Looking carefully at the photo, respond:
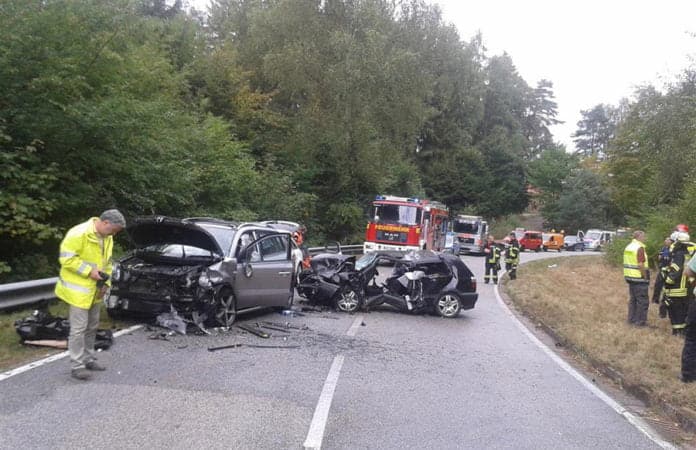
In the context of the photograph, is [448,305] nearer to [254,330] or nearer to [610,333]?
[610,333]

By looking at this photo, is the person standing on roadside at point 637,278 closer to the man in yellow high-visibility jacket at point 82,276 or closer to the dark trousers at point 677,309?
the dark trousers at point 677,309

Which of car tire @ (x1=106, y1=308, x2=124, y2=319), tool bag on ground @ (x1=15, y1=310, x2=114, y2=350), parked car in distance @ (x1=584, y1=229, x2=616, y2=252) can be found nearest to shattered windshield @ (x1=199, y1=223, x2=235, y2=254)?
car tire @ (x1=106, y1=308, x2=124, y2=319)

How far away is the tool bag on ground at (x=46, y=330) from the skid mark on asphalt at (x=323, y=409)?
2852 millimetres

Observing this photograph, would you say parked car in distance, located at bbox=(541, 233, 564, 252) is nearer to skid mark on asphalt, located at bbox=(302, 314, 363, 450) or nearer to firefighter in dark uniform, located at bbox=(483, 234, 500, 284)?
firefighter in dark uniform, located at bbox=(483, 234, 500, 284)

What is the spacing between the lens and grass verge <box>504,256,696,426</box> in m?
7.29

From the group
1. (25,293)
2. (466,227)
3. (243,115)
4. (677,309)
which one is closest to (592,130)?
(466,227)

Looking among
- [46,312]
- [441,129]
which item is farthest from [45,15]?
[441,129]

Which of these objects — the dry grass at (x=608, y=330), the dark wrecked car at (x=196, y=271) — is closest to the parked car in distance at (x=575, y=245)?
the dry grass at (x=608, y=330)

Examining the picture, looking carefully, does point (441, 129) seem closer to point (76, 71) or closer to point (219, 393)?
point (76, 71)

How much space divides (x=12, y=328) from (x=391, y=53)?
27.8 m

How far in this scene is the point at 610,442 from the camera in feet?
17.8

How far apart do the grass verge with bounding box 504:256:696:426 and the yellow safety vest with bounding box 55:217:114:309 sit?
241 inches

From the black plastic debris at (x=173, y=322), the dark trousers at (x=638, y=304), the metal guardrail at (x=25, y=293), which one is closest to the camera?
the metal guardrail at (x=25, y=293)

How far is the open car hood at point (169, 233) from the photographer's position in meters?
9.51
